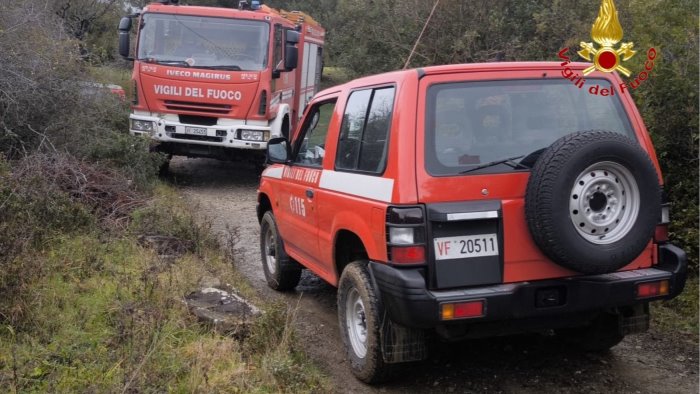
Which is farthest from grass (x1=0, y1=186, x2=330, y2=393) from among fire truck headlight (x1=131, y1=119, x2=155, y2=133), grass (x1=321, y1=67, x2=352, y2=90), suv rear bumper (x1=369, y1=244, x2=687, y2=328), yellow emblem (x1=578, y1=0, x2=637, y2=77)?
grass (x1=321, y1=67, x2=352, y2=90)

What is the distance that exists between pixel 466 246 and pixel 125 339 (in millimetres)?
2084

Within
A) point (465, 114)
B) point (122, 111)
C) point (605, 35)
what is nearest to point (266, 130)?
point (122, 111)

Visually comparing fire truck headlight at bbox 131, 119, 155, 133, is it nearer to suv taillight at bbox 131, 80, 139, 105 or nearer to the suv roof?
suv taillight at bbox 131, 80, 139, 105

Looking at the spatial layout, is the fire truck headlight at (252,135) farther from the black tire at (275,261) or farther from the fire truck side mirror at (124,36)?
the black tire at (275,261)

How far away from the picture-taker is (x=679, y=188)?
20.3 feet

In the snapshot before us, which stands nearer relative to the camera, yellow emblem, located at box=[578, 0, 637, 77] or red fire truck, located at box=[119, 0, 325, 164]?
yellow emblem, located at box=[578, 0, 637, 77]

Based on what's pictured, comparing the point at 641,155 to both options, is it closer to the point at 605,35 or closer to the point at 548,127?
the point at 548,127

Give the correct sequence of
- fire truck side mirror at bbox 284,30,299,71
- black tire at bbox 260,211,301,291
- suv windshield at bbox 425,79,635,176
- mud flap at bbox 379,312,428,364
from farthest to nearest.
→ fire truck side mirror at bbox 284,30,299,71 → black tire at bbox 260,211,301,291 → mud flap at bbox 379,312,428,364 → suv windshield at bbox 425,79,635,176

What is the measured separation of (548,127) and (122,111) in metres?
8.88

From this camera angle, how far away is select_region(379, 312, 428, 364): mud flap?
4141 mm

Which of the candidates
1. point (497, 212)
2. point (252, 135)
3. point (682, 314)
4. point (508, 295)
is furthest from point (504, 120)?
point (252, 135)

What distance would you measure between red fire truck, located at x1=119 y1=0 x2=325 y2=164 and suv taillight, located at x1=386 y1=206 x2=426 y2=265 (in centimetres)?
807

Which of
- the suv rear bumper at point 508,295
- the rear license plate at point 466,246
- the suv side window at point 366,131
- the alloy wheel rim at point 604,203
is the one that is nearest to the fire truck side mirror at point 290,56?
the suv side window at point 366,131

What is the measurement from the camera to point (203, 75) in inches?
454
